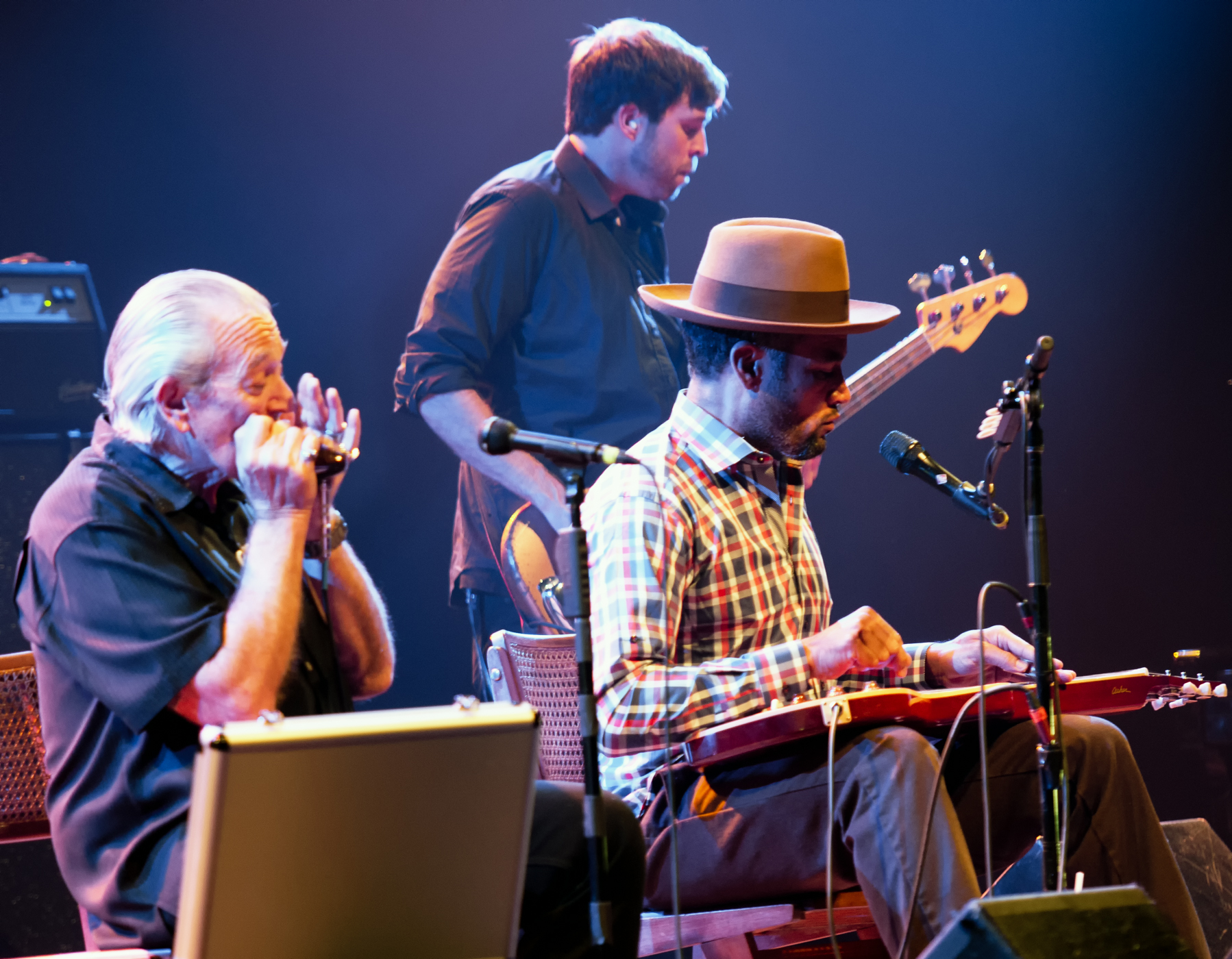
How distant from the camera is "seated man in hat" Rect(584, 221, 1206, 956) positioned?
Answer: 208 cm

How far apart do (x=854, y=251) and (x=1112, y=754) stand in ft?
8.81

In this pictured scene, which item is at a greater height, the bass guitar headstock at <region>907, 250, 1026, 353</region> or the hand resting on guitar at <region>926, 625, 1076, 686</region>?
the bass guitar headstock at <region>907, 250, 1026, 353</region>

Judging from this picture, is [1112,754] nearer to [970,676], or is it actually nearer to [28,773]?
[970,676]

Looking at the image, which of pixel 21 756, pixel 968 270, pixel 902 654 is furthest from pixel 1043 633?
pixel 968 270

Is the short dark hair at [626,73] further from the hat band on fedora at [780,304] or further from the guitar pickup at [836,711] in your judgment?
the guitar pickup at [836,711]

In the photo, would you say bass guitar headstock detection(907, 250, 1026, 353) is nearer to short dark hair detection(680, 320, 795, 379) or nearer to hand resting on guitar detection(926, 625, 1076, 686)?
short dark hair detection(680, 320, 795, 379)

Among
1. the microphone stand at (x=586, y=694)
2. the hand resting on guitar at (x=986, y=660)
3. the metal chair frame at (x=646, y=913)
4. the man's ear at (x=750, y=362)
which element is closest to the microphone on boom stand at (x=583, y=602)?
the microphone stand at (x=586, y=694)

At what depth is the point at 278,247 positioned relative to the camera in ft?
12.3

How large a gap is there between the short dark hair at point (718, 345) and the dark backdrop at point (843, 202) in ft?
4.53

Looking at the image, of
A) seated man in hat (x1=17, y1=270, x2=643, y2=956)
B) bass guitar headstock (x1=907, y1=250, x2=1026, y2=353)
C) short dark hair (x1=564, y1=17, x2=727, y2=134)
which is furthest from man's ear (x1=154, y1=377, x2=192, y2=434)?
bass guitar headstock (x1=907, y1=250, x2=1026, y2=353)

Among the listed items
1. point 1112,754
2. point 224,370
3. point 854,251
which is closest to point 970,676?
point 1112,754

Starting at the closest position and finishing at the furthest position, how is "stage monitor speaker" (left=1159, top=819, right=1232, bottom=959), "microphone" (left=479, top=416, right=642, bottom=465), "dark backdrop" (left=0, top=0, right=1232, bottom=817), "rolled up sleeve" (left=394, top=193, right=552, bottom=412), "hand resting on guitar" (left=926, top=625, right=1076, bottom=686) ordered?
"microphone" (left=479, top=416, right=642, bottom=465) < "hand resting on guitar" (left=926, top=625, right=1076, bottom=686) < "stage monitor speaker" (left=1159, top=819, right=1232, bottom=959) < "dark backdrop" (left=0, top=0, right=1232, bottom=817) < "rolled up sleeve" (left=394, top=193, right=552, bottom=412)

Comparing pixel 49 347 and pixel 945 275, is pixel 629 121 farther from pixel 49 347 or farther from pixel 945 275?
pixel 49 347

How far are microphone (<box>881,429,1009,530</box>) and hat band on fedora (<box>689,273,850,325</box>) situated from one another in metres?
0.36
